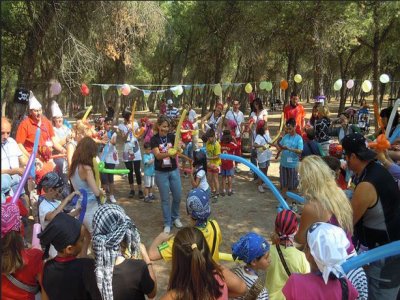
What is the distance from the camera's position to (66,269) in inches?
88.6

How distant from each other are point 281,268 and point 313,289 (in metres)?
0.72

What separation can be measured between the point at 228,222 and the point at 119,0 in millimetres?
6209

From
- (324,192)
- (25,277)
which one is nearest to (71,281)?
(25,277)

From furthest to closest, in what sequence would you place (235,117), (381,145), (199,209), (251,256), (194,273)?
(235,117) < (381,145) < (199,209) < (251,256) < (194,273)

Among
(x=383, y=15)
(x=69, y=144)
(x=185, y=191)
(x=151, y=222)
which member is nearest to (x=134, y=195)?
(x=185, y=191)

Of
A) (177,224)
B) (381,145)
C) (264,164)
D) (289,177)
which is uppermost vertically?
(381,145)

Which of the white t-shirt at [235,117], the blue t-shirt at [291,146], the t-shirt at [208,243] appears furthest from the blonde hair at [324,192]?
the white t-shirt at [235,117]

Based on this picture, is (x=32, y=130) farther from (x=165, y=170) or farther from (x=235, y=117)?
(x=235, y=117)

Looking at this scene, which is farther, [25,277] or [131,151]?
[131,151]

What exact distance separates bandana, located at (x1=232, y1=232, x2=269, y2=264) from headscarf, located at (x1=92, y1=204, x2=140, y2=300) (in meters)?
0.68

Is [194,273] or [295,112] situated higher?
[295,112]

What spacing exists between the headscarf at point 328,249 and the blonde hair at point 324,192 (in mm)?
702

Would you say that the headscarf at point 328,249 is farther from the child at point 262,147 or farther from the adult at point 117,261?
the child at point 262,147

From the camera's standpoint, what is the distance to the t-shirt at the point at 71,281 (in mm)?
2217
